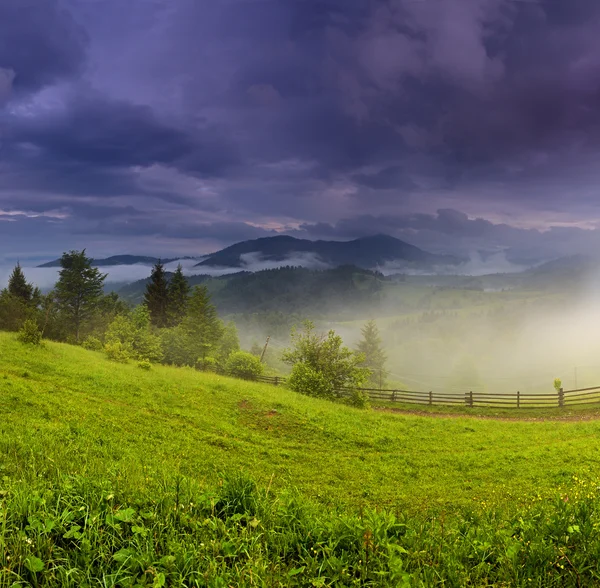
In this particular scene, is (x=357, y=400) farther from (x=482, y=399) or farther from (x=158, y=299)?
(x=158, y=299)

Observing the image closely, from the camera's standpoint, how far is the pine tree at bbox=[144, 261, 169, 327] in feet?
273

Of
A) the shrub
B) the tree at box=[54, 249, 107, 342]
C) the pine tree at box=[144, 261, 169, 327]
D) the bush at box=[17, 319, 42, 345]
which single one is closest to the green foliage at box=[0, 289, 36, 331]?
the tree at box=[54, 249, 107, 342]

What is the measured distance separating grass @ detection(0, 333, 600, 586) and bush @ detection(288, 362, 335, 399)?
63.5ft

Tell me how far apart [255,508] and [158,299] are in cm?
8547

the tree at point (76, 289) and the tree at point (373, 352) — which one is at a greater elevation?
the tree at point (76, 289)

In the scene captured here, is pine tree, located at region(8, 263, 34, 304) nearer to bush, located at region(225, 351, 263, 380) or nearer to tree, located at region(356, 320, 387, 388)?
bush, located at region(225, 351, 263, 380)

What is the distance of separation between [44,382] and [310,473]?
16.3m

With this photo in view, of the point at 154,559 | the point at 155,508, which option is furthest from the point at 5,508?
the point at 154,559

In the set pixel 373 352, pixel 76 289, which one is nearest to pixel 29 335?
pixel 76 289

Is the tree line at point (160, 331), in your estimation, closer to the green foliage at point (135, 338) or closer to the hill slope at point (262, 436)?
the green foliage at point (135, 338)

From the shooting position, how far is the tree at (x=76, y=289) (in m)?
68.9

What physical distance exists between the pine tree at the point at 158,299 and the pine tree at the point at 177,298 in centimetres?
105

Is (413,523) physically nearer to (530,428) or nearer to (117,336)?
(530,428)

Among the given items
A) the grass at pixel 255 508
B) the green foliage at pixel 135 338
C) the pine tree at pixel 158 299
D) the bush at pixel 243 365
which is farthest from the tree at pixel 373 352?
the grass at pixel 255 508
